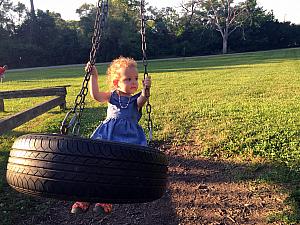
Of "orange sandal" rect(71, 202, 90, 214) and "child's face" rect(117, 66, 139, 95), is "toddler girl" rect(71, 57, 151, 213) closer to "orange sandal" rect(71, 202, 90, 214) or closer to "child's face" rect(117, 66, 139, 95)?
"child's face" rect(117, 66, 139, 95)

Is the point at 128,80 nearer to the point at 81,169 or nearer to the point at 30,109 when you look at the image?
the point at 81,169

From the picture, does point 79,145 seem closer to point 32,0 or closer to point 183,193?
point 183,193

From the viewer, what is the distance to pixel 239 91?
11.6 metres

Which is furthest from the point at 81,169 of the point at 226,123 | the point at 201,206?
the point at 226,123

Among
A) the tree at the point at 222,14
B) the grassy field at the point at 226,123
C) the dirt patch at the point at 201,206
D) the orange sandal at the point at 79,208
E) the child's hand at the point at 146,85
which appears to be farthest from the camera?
the tree at the point at 222,14

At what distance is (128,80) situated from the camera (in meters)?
3.68

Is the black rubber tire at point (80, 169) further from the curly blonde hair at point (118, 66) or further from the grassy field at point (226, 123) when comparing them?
the grassy field at point (226, 123)

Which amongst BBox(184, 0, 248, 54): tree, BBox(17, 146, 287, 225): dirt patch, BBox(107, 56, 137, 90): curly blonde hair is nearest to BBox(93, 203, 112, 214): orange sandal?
BBox(17, 146, 287, 225): dirt patch

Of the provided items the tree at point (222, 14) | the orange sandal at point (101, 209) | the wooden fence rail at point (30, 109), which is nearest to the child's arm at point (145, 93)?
the orange sandal at point (101, 209)

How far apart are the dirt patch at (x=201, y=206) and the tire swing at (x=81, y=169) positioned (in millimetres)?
1191

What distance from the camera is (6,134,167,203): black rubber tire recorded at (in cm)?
261

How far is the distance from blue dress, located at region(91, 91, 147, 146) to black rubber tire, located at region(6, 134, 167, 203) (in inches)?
30.7

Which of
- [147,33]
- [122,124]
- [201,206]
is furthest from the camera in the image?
[147,33]

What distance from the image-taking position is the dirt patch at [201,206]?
12.6 feet
